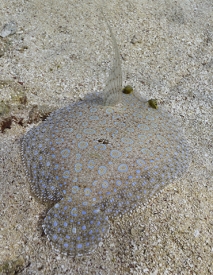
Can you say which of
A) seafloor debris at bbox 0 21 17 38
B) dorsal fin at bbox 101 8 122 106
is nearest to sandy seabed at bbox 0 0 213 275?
seafloor debris at bbox 0 21 17 38

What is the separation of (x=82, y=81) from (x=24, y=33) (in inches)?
79.9

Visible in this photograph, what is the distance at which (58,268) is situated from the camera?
3.13m

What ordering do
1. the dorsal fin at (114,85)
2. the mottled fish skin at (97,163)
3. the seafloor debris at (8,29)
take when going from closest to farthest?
1. the mottled fish skin at (97,163)
2. the dorsal fin at (114,85)
3. the seafloor debris at (8,29)

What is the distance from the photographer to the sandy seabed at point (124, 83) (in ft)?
10.6

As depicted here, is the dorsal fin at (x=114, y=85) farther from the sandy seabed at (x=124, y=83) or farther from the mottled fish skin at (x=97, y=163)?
the sandy seabed at (x=124, y=83)

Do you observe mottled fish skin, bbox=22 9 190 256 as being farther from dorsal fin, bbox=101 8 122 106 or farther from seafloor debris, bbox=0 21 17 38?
seafloor debris, bbox=0 21 17 38

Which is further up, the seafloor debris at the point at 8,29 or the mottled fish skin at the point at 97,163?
the seafloor debris at the point at 8,29

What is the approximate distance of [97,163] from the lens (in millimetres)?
3404

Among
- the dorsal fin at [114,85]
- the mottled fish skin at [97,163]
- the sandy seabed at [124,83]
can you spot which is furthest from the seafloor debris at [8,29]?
the dorsal fin at [114,85]

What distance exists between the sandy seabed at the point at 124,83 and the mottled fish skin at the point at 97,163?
0.86 feet

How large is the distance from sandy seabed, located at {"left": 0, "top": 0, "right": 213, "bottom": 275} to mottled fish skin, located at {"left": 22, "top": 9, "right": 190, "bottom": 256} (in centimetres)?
26

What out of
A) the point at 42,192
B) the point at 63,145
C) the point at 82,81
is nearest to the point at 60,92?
the point at 82,81

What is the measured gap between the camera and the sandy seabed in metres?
3.24

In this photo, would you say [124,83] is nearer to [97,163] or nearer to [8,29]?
[97,163]
